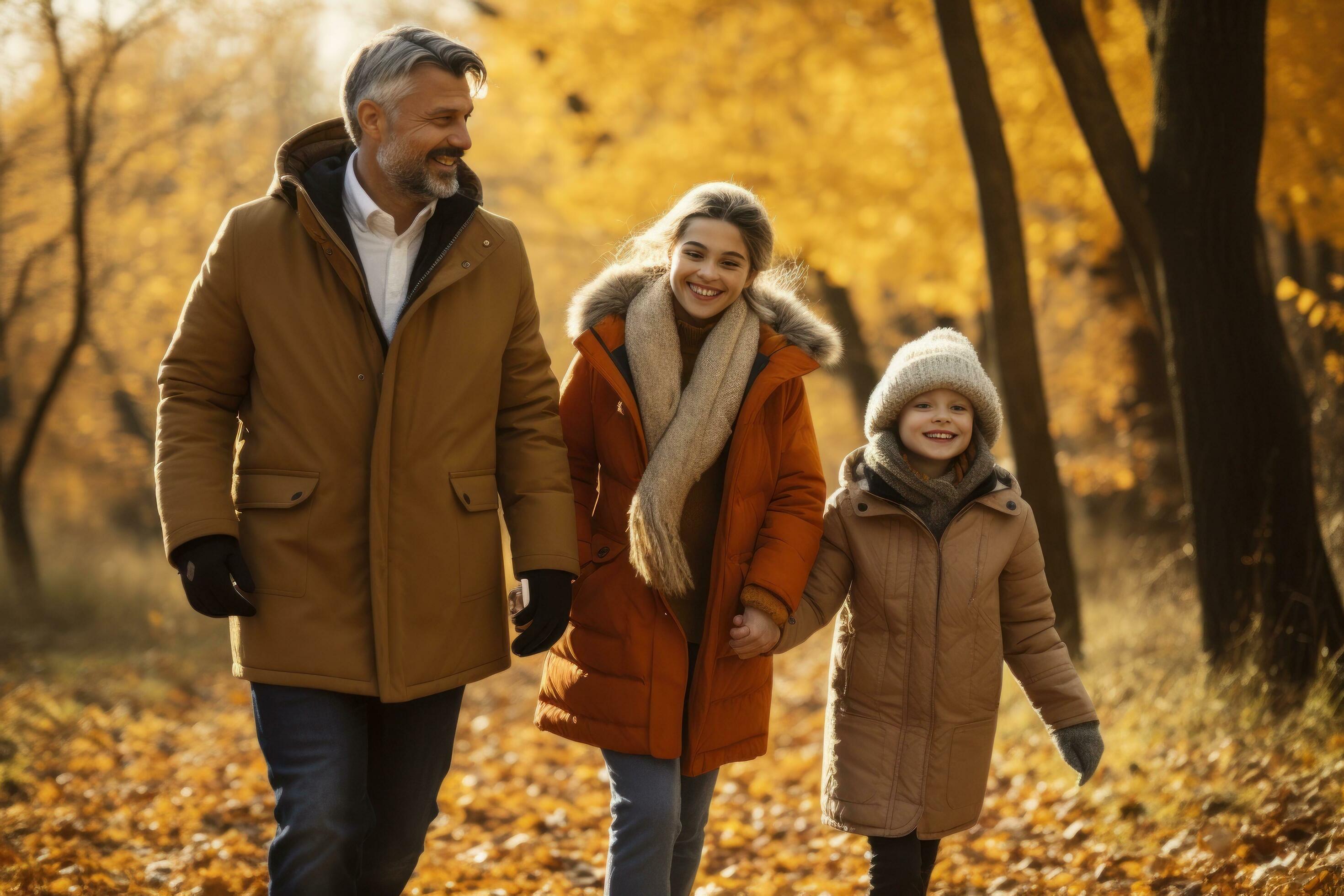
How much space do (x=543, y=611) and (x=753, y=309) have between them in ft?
3.59

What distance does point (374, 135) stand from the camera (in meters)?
3.17

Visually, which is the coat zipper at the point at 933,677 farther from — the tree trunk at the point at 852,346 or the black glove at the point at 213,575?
the tree trunk at the point at 852,346

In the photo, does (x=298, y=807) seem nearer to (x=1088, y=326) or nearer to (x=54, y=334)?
(x=1088, y=326)

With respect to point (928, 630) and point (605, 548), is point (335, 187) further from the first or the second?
point (928, 630)

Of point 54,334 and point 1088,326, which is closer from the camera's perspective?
point 1088,326

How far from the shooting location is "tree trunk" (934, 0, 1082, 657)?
6516 millimetres

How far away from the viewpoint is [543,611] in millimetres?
3156

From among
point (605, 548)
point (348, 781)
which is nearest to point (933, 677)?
point (605, 548)

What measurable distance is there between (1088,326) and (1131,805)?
10.7 metres

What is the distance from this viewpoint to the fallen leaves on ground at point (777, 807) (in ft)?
14.8

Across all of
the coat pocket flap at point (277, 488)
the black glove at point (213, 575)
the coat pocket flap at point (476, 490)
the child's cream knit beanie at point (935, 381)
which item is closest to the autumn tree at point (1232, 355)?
the child's cream knit beanie at point (935, 381)

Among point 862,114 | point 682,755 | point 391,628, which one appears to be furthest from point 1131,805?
point 862,114

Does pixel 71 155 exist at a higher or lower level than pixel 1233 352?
higher

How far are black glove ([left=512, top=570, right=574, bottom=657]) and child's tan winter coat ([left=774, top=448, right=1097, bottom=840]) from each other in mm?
601
